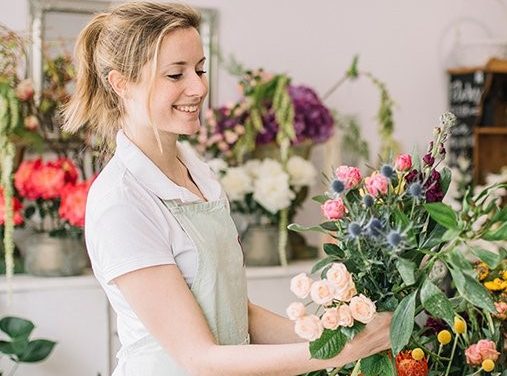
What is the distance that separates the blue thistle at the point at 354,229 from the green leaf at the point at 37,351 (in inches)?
66.7

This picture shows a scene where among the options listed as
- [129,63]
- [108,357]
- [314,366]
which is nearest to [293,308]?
[314,366]

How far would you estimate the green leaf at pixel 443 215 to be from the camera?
122cm

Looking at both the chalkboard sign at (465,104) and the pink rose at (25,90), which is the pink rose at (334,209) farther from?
the chalkboard sign at (465,104)

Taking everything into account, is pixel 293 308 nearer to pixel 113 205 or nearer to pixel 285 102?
pixel 113 205

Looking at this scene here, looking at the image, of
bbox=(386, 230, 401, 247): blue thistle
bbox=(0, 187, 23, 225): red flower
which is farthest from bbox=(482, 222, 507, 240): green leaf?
bbox=(0, 187, 23, 225): red flower

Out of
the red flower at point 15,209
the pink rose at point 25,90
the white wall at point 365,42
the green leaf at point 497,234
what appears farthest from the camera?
the white wall at point 365,42

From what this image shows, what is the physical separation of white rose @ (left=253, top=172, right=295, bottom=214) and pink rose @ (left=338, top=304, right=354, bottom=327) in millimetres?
1838

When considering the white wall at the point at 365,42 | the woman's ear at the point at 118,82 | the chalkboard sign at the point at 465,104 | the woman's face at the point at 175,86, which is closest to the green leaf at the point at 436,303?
the woman's face at the point at 175,86

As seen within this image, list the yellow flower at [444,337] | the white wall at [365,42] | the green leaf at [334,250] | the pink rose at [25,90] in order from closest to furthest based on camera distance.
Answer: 1. the green leaf at [334,250]
2. the yellow flower at [444,337]
3. the pink rose at [25,90]
4. the white wall at [365,42]

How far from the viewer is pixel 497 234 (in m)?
1.19

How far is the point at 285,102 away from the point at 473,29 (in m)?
1.40

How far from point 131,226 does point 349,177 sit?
0.38m

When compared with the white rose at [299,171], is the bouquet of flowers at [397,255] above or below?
above

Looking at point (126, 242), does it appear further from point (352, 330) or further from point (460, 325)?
point (460, 325)
